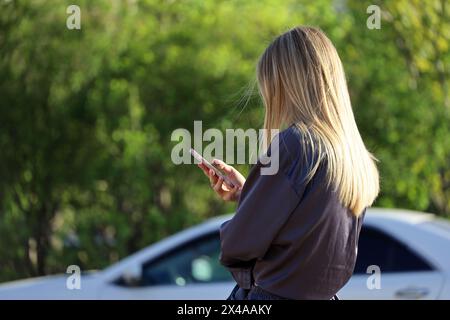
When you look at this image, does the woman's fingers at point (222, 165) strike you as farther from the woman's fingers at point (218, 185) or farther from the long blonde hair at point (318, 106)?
the long blonde hair at point (318, 106)

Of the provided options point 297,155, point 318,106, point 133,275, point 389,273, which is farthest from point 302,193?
point 133,275

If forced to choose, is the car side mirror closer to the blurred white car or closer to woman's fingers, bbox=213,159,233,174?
the blurred white car

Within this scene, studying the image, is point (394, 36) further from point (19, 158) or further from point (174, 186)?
point (19, 158)

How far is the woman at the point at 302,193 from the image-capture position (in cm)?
245

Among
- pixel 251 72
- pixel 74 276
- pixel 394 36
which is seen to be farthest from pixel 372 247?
pixel 394 36

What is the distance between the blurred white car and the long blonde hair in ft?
9.13

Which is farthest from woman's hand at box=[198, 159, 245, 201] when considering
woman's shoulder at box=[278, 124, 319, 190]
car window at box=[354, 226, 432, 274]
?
→ car window at box=[354, 226, 432, 274]

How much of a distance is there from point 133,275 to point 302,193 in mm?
3489

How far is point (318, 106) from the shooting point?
8.34 ft

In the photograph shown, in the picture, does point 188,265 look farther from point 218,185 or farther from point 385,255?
point 218,185

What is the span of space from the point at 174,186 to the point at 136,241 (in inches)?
24.5

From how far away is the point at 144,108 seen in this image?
8250 mm

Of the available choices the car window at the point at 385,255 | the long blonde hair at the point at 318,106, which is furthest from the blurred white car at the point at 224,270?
the long blonde hair at the point at 318,106

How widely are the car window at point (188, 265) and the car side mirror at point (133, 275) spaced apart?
0.09 ft
